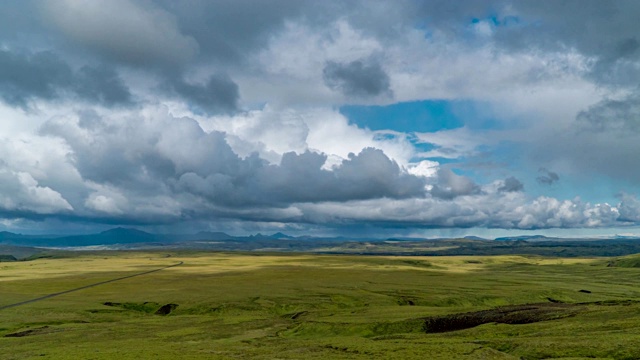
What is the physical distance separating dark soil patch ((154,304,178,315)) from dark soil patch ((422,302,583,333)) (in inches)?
2754

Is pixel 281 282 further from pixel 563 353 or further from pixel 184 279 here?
pixel 563 353

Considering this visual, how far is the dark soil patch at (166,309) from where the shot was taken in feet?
390

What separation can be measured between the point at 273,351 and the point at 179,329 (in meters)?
31.7

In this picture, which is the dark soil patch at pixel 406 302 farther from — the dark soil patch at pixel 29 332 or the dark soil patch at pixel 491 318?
the dark soil patch at pixel 29 332

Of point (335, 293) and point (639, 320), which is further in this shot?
point (335, 293)

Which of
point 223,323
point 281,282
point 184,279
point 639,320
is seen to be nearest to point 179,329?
point 223,323

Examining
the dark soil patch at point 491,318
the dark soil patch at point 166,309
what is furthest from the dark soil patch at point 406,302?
the dark soil patch at point 166,309

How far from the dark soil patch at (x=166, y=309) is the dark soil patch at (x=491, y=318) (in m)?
70.0

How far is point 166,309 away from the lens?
12125 centimetres

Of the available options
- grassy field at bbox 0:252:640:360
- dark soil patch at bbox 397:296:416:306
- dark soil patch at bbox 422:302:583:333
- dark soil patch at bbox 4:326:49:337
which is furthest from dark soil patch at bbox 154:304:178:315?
dark soil patch at bbox 422:302:583:333

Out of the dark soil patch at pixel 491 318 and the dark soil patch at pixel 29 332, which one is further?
the dark soil patch at pixel 491 318

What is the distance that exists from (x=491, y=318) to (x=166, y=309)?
82985 mm

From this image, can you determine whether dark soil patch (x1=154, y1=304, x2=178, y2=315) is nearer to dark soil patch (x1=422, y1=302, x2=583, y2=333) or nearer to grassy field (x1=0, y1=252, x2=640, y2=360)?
grassy field (x1=0, y1=252, x2=640, y2=360)

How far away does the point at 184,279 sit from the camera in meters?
194
